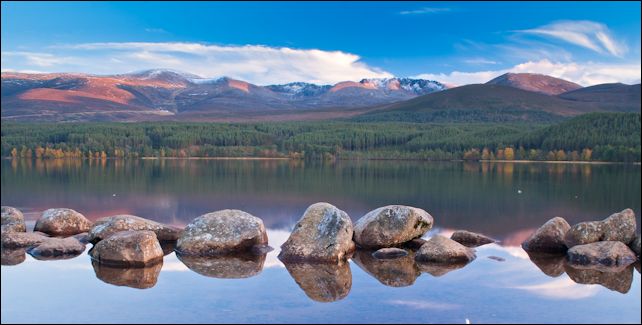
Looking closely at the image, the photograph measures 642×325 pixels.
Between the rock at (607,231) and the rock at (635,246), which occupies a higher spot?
the rock at (607,231)

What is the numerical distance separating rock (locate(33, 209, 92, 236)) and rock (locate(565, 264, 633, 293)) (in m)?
16.7

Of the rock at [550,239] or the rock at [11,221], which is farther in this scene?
the rock at [11,221]

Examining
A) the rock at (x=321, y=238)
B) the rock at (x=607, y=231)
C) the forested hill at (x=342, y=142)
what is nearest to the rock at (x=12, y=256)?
the rock at (x=321, y=238)

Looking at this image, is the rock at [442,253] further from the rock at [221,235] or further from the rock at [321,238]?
the rock at [221,235]

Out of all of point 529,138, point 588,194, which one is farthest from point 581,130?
point 588,194

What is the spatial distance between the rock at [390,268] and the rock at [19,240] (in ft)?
33.5

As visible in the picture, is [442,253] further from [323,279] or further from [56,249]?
[56,249]

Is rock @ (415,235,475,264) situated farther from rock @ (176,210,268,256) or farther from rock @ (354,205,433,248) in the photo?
rock @ (176,210,268,256)

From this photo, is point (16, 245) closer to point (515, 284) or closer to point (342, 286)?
point (342, 286)

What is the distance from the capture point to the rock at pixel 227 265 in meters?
17.1

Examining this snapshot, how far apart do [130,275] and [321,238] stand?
18.5 feet

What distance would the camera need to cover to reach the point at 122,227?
21.1 meters

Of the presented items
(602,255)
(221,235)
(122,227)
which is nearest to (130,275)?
(221,235)

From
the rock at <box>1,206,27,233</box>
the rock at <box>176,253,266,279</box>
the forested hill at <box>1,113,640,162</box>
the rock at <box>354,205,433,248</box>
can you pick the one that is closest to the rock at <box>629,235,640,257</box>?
the rock at <box>354,205,433,248</box>
